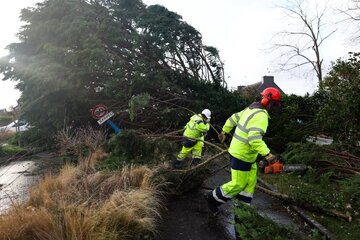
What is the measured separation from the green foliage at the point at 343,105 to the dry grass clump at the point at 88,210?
4.44m

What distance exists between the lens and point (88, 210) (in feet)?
12.4

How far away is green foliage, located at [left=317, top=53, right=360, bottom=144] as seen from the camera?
6.79 m

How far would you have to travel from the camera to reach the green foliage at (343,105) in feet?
22.3

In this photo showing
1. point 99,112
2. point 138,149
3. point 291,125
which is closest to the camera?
point 138,149

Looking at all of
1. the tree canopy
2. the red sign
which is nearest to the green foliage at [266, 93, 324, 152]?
the tree canopy

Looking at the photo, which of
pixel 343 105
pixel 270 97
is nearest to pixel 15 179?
pixel 270 97

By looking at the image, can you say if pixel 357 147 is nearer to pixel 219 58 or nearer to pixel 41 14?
pixel 219 58

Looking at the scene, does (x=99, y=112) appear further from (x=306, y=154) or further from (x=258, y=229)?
(x=258, y=229)

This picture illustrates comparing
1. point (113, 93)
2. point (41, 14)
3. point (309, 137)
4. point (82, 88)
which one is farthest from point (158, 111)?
point (41, 14)

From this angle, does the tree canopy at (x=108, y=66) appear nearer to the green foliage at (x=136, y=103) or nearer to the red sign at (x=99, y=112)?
the red sign at (x=99, y=112)

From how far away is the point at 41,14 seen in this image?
35.2 feet

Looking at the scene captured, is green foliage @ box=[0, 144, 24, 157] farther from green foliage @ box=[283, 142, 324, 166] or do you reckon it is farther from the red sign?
green foliage @ box=[283, 142, 324, 166]

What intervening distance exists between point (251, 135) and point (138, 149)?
10.9ft

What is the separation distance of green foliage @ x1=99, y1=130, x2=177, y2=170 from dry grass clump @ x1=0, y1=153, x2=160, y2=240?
1151mm
